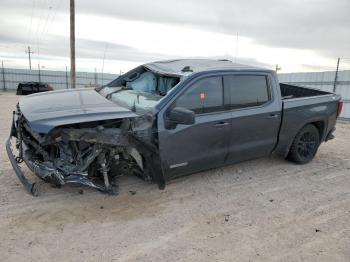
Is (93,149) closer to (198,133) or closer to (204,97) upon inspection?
(198,133)

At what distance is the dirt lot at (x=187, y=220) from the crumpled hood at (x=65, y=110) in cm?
111

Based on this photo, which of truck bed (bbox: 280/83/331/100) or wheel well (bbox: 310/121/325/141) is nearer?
wheel well (bbox: 310/121/325/141)

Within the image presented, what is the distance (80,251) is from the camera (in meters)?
3.02

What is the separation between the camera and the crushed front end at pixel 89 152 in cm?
372

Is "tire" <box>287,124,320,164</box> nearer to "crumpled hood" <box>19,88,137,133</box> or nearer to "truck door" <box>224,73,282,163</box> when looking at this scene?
"truck door" <box>224,73,282,163</box>

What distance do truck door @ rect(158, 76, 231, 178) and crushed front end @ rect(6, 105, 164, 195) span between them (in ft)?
0.66

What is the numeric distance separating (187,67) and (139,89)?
91cm

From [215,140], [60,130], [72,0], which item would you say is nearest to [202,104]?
[215,140]

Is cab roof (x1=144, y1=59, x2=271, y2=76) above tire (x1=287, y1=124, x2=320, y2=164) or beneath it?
above

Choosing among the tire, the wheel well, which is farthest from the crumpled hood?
the wheel well

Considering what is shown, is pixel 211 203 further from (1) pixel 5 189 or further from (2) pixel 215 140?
(1) pixel 5 189

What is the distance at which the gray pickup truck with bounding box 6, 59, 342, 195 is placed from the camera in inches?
148

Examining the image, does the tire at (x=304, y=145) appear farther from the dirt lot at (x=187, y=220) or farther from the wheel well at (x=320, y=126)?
the dirt lot at (x=187, y=220)

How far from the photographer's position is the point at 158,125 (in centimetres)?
394
